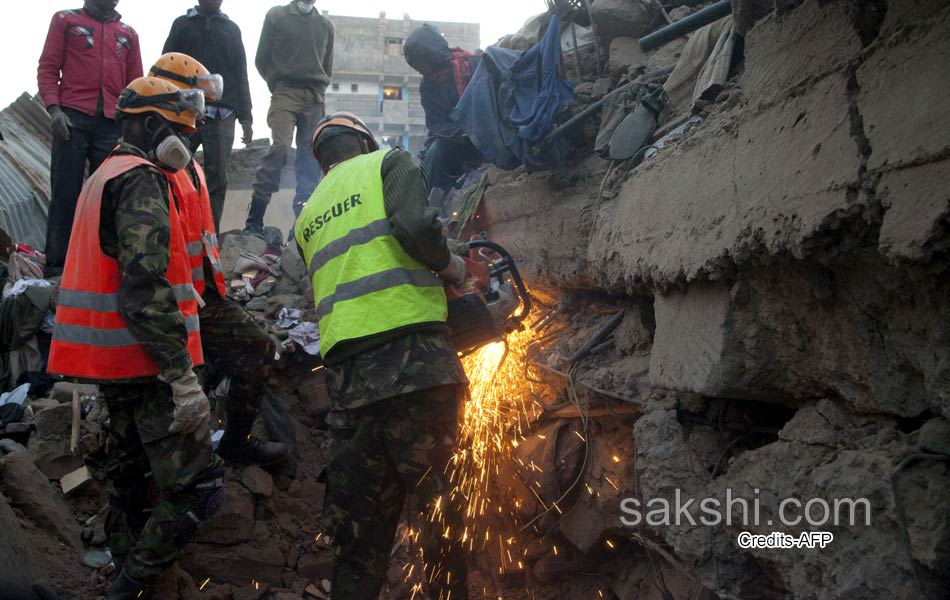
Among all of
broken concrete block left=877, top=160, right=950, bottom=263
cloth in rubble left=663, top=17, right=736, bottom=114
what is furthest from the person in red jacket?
broken concrete block left=877, top=160, right=950, bottom=263

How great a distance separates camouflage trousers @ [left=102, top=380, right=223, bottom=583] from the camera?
267 cm

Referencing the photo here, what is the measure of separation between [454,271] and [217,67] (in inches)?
155

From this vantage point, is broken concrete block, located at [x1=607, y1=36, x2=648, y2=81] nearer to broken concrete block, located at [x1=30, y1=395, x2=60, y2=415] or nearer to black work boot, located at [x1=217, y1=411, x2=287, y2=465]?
black work boot, located at [x1=217, y1=411, x2=287, y2=465]

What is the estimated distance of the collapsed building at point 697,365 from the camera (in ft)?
4.97

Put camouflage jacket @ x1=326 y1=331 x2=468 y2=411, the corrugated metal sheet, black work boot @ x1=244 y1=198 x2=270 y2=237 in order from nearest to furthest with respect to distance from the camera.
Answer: camouflage jacket @ x1=326 y1=331 x2=468 y2=411, black work boot @ x1=244 y1=198 x2=270 y2=237, the corrugated metal sheet

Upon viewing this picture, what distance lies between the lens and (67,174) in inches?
188

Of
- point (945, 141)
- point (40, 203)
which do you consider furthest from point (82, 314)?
point (40, 203)

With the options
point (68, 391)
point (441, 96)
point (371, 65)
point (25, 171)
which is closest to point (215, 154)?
point (441, 96)

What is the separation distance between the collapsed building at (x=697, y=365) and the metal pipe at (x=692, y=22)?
107 mm

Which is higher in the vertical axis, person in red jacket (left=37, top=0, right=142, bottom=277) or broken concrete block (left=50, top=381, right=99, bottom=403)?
person in red jacket (left=37, top=0, right=142, bottom=277)

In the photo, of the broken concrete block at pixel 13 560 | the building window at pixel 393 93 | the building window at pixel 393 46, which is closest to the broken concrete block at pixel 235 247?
the broken concrete block at pixel 13 560

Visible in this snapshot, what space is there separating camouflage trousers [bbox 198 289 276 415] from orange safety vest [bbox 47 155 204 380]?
0.55 metres

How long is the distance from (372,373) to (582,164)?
2030 mm

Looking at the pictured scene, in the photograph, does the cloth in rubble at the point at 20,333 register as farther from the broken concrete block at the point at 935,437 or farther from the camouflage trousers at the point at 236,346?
the broken concrete block at the point at 935,437
